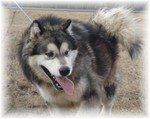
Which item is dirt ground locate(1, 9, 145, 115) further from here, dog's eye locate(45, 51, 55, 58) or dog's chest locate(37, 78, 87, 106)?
dog's eye locate(45, 51, 55, 58)

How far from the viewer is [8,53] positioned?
6.85m

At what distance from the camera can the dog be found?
14.1 feet

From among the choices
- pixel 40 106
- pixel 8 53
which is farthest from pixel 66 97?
pixel 8 53

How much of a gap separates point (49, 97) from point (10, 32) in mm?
3350

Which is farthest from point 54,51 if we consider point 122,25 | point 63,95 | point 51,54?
point 122,25

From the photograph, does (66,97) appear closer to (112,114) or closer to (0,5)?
(112,114)

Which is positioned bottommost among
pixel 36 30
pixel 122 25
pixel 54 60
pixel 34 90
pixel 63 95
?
pixel 34 90

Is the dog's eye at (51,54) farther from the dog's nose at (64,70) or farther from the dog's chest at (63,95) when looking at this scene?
the dog's chest at (63,95)

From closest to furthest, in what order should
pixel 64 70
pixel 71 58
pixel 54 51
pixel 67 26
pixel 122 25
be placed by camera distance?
pixel 64 70 → pixel 54 51 → pixel 71 58 → pixel 67 26 → pixel 122 25

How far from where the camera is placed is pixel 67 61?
4.23 meters

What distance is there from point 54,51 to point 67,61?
20 centimetres

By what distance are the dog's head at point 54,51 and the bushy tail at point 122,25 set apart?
1.10 metres

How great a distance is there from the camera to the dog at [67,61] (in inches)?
169

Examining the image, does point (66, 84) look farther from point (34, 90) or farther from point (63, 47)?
point (34, 90)
